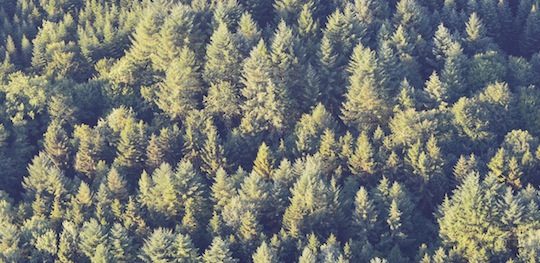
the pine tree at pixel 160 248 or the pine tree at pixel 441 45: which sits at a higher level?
the pine tree at pixel 441 45

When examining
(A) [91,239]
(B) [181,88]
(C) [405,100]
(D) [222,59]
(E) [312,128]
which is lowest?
(A) [91,239]

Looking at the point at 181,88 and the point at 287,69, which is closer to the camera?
the point at 287,69

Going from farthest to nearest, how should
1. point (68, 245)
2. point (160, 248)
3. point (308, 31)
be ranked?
point (308, 31)
point (68, 245)
point (160, 248)

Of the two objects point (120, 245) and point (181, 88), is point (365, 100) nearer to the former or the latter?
point (181, 88)

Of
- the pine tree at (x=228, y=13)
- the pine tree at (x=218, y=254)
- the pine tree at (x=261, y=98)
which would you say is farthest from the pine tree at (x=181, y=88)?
the pine tree at (x=218, y=254)

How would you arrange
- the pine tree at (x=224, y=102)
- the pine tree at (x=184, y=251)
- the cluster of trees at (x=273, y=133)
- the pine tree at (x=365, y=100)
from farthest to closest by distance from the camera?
the pine tree at (x=224, y=102)
the pine tree at (x=365, y=100)
the cluster of trees at (x=273, y=133)
the pine tree at (x=184, y=251)

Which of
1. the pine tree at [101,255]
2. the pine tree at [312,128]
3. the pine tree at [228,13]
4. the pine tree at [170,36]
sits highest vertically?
the pine tree at [228,13]

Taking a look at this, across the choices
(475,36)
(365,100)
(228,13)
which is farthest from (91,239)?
(475,36)

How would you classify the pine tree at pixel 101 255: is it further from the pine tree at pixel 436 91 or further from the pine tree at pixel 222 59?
the pine tree at pixel 436 91

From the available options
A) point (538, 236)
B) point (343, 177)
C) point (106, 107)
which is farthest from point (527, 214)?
point (106, 107)

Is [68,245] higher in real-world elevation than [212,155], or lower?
lower
